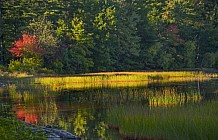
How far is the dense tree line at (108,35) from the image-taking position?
5462 centimetres

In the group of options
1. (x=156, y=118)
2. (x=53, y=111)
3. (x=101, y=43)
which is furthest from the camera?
(x=101, y=43)

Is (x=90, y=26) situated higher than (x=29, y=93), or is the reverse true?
(x=90, y=26)

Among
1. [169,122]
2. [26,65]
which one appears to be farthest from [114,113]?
[26,65]

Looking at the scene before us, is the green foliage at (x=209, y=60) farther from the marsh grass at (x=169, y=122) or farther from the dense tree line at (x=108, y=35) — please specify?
the marsh grass at (x=169, y=122)

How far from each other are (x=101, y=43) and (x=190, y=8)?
1915 centimetres

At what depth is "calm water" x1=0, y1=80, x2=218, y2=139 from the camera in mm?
18453

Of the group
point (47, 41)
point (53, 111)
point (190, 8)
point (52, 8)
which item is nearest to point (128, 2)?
point (190, 8)

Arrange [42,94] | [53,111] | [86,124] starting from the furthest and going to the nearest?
[42,94] < [53,111] < [86,124]

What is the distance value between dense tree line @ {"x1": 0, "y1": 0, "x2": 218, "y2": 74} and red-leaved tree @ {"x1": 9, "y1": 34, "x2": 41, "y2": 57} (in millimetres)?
111

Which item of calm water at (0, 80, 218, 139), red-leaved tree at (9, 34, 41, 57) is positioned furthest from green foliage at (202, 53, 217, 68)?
calm water at (0, 80, 218, 139)

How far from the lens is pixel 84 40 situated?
58.5 metres

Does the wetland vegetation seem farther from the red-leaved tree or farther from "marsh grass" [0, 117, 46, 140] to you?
the red-leaved tree

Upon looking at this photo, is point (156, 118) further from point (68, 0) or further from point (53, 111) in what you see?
point (68, 0)

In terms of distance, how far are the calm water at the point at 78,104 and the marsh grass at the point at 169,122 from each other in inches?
28.7
